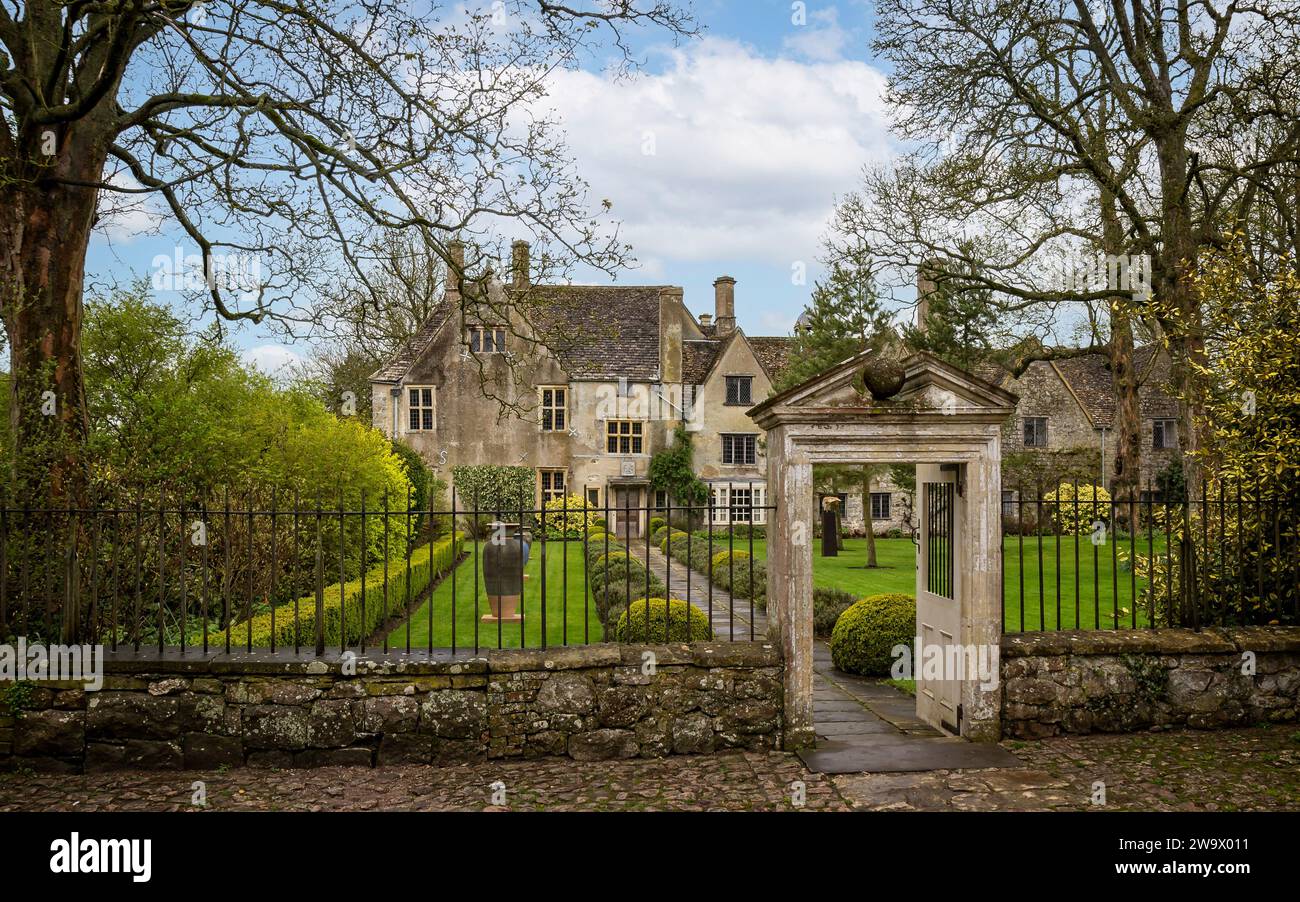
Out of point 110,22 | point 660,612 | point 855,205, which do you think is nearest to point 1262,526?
point 660,612

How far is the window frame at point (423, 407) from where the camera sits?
1334 inches

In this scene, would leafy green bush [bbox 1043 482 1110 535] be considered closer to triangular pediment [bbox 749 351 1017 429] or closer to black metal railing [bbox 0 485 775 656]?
triangular pediment [bbox 749 351 1017 429]

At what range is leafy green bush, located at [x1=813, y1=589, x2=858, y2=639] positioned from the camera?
14.2 meters

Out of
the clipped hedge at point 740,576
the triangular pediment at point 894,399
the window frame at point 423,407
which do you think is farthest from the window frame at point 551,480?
the triangular pediment at point 894,399

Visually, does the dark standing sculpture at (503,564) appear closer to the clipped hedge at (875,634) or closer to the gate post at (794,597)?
the clipped hedge at (875,634)

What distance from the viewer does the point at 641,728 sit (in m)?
7.58

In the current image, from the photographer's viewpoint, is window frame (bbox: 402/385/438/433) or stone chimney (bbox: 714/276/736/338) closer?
window frame (bbox: 402/385/438/433)

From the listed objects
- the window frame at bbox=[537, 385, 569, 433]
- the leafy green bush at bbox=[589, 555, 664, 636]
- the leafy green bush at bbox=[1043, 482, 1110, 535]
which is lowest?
the leafy green bush at bbox=[589, 555, 664, 636]

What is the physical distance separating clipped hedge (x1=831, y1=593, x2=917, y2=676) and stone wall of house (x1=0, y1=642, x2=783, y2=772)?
427 centimetres

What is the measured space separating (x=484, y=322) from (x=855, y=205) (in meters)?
9.21

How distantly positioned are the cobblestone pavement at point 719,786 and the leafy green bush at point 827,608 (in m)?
6.49

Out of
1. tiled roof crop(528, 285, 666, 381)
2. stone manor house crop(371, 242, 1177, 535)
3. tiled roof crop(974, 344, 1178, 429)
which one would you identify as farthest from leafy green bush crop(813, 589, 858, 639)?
tiled roof crop(974, 344, 1178, 429)

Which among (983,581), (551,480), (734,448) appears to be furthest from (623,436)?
(983,581)

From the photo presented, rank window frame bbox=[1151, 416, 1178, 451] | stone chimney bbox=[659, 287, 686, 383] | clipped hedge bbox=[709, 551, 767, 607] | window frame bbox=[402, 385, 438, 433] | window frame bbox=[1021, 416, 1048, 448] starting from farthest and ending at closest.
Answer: window frame bbox=[1151, 416, 1178, 451]
window frame bbox=[1021, 416, 1048, 448]
stone chimney bbox=[659, 287, 686, 383]
window frame bbox=[402, 385, 438, 433]
clipped hedge bbox=[709, 551, 767, 607]
